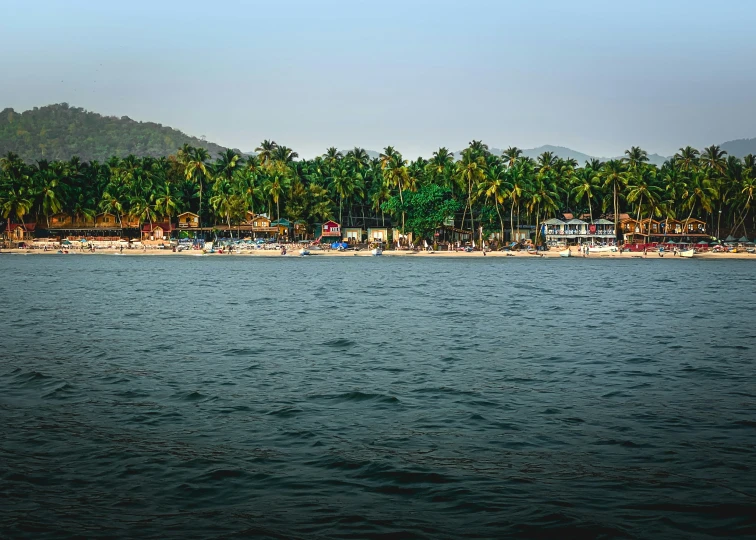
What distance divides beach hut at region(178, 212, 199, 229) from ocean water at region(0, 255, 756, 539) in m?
95.0

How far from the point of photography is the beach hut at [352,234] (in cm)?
12594

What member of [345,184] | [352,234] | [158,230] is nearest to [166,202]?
[158,230]

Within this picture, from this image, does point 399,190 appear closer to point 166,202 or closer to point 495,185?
point 495,185

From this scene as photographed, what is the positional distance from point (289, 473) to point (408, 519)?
2.37 meters

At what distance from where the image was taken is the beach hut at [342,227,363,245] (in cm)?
12594

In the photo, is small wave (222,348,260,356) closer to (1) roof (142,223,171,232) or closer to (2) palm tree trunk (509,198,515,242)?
(2) palm tree trunk (509,198,515,242)

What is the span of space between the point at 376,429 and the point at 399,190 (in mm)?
106996

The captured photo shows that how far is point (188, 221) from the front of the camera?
4887 inches

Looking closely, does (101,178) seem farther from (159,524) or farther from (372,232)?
A: (159,524)

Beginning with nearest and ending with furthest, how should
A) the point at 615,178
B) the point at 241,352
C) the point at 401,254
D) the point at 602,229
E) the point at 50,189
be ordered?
the point at 241,352 < the point at 401,254 < the point at 615,178 < the point at 602,229 < the point at 50,189

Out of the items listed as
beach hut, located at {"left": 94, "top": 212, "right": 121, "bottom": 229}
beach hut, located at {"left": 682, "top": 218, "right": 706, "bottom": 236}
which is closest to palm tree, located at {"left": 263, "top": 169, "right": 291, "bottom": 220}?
beach hut, located at {"left": 94, "top": 212, "right": 121, "bottom": 229}

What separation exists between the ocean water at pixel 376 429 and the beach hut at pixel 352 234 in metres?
95.5

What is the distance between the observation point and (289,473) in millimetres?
11188

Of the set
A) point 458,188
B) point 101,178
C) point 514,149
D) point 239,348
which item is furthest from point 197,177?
point 239,348
